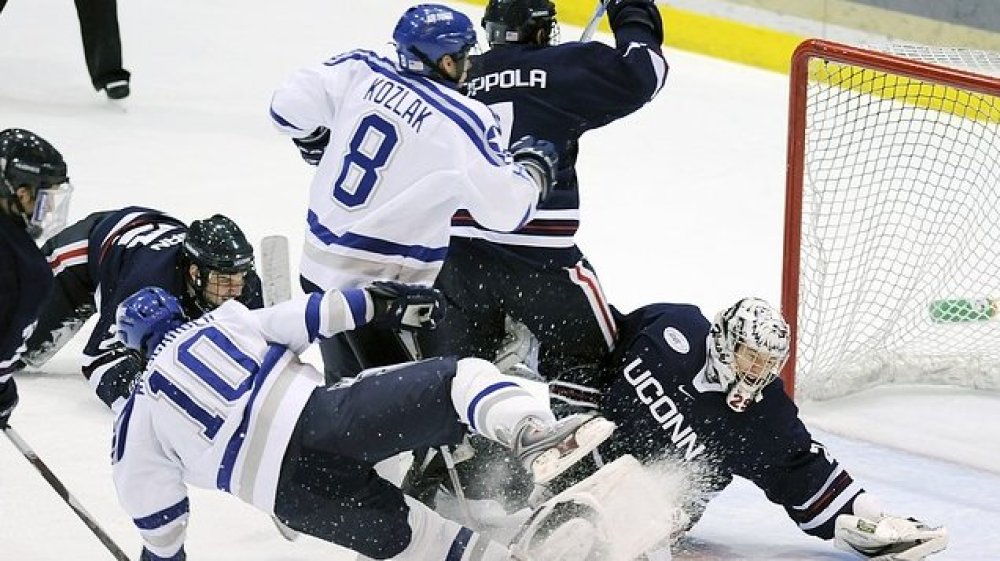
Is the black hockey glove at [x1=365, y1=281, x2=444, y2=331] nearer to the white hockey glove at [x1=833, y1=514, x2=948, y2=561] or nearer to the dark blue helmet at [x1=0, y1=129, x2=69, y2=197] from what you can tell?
the dark blue helmet at [x1=0, y1=129, x2=69, y2=197]

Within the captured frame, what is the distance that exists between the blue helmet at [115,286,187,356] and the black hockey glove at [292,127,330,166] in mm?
634

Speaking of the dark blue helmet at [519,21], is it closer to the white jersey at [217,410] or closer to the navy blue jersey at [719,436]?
the navy blue jersey at [719,436]

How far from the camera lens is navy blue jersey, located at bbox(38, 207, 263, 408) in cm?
403

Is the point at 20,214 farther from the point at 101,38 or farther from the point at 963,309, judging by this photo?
the point at 101,38

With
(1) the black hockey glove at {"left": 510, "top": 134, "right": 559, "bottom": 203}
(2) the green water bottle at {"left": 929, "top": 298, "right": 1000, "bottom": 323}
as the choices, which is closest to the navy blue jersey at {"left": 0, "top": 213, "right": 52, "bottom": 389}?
(1) the black hockey glove at {"left": 510, "top": 134, "right": 559, "bottom": 203}

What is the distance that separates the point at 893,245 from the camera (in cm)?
470

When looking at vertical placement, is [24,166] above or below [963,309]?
above

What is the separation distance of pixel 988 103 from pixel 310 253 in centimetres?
190

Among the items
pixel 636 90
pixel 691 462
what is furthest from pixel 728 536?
pixel 636 90

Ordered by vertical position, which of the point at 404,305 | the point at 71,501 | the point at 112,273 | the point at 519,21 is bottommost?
the point at 71,501

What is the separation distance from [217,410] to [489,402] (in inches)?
17.0

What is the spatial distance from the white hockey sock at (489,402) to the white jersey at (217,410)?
0.25 metres

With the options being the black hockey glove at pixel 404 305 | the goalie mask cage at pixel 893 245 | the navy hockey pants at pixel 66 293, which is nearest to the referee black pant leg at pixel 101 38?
the navy hockey pants at pixel 66 293

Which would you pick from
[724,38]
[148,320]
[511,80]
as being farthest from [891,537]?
[724,38]
